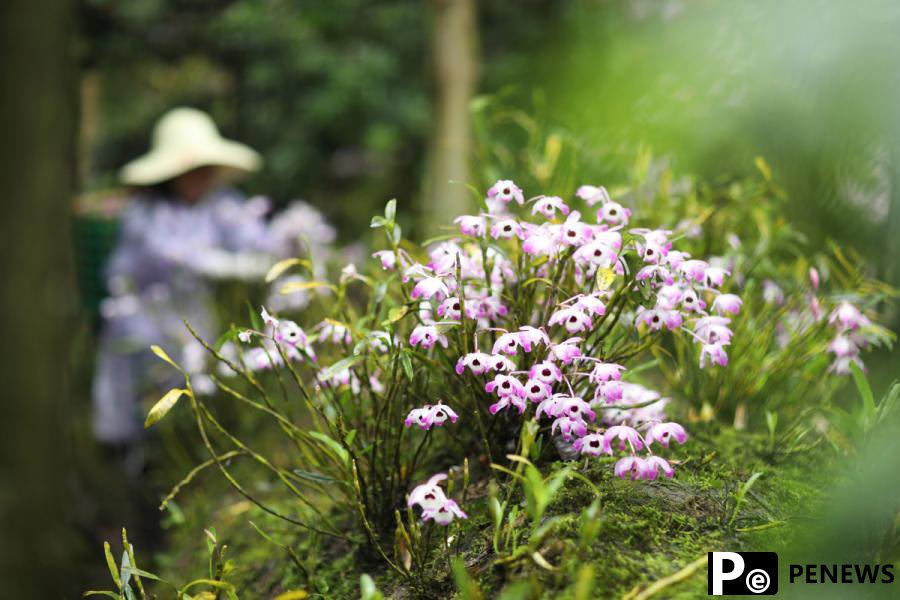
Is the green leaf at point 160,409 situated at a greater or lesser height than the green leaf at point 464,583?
greater

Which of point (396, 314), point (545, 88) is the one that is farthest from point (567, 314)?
point (545, 88)

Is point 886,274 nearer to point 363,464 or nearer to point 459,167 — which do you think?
point 363,464

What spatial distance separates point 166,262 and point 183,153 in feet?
2.30

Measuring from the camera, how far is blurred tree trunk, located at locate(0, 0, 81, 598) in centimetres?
254

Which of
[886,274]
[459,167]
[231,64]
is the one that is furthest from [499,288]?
[231,64]

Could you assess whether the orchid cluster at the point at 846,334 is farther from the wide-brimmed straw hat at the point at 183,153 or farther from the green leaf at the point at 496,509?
the wide-brimmed straw hat at the point at 183,153

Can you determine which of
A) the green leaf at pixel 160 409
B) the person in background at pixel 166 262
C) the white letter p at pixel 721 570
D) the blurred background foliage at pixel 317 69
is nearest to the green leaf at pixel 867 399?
the white letter p at pixel 721 570

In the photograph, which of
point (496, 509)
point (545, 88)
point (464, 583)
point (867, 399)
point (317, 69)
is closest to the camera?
→ point (464, 583)

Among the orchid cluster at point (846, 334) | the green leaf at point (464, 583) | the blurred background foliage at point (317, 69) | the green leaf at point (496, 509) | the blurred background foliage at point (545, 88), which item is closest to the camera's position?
the green leaf at point (464, 583)

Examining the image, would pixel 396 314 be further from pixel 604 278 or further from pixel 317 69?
pixel 317 69

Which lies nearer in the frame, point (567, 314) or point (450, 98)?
point (567, 314)

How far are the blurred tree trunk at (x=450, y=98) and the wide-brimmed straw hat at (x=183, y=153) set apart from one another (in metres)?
1.24

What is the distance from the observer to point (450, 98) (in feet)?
13.3

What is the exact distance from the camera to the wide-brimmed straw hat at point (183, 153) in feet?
14.2
